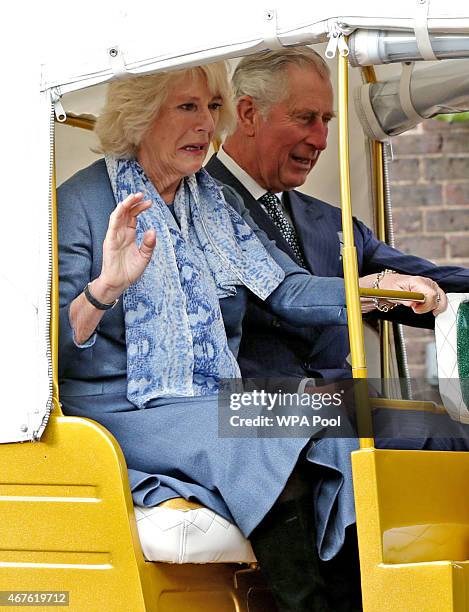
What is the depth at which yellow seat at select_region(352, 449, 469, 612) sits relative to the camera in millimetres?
2477

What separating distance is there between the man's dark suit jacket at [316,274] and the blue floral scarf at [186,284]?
210 mm

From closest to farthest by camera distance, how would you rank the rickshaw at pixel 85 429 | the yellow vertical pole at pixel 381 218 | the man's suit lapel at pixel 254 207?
the rickshaw at pixel 85 429, the man's suit lapel at pixel 254 207, the yellow vertical pole at pixel 381 218

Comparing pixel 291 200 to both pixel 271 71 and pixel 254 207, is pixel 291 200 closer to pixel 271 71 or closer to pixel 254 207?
pixel 254 207

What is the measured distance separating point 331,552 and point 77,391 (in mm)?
761

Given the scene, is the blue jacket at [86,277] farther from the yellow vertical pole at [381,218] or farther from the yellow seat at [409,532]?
the yellow vertical pole at [381,218]

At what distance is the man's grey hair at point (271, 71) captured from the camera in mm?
3818

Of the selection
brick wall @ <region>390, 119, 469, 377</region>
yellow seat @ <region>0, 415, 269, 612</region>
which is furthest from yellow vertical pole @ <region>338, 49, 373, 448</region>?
brick wall @ <region>390, 119, 469, 377</region>

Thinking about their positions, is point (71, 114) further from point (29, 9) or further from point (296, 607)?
point (296, 607)

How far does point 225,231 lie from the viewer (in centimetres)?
338

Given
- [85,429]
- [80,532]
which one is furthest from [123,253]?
[80,532]

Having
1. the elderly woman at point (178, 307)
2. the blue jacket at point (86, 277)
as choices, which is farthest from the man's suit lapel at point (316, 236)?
the blue jacket at point (86, 277)

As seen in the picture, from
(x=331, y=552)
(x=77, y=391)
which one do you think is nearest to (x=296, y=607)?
(x=331, y=552)

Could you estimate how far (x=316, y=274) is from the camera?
3791 mm

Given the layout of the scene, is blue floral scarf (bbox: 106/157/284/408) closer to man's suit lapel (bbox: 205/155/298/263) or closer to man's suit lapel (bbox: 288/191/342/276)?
man's suit lapel (bbox: 205/155/298/263)
